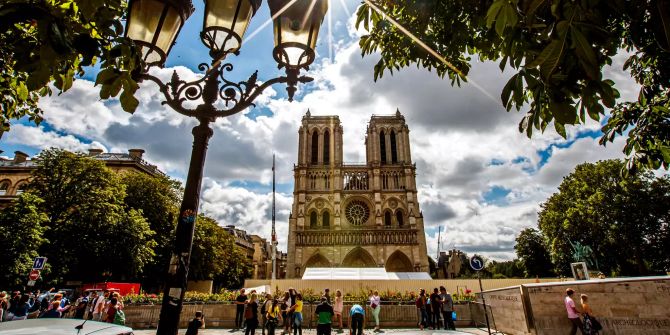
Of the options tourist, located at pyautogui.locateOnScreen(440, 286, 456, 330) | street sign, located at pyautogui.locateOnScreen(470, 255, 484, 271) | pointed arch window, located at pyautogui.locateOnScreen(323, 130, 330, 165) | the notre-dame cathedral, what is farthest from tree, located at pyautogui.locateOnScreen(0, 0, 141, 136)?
pointed arch window, located at pyautogui.locateOnScreen(323, 130, 330, 165)

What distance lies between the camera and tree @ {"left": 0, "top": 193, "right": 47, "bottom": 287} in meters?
15.9

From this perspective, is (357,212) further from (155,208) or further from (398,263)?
(155,208)

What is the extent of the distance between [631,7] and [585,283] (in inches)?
306

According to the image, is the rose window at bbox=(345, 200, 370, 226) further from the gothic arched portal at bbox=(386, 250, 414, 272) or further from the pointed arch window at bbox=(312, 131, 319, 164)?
the pointed arch window at bbox=(312, 131, 319, 164)

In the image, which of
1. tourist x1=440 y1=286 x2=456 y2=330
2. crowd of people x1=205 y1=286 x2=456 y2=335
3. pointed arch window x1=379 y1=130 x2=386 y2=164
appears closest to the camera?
crowd of people x1=205 y1=286 x2=456 y2=335

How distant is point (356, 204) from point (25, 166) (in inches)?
1402

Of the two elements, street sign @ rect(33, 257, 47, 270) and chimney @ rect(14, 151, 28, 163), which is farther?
chimney @ rect(14, 151, 28, 163)

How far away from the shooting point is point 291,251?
36188 millimetres

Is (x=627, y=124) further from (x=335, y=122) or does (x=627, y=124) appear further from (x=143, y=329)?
(x=335, y=122)

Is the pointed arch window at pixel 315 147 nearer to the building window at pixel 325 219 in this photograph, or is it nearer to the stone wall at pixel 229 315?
the building window at pixel 325 219

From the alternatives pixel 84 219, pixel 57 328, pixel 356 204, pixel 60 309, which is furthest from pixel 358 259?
pixel 57 328

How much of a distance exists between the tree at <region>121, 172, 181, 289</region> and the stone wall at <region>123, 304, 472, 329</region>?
43.1ft

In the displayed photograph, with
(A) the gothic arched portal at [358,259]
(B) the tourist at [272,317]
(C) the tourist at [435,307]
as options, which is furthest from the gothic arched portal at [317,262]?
(B) the tourist at [272,317]

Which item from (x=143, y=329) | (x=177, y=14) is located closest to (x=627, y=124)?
(x=177, y=14)
